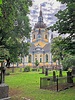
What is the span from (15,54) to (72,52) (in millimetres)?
17327

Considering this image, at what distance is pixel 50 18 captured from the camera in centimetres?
8700

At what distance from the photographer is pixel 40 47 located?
3344 inches

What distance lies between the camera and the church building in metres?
83.1

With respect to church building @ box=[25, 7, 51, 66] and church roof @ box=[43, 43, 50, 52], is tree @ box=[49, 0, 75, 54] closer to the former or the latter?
church building @ box=[25, 7, 51, 66]

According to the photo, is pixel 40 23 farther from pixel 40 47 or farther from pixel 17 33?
pixel 17 33

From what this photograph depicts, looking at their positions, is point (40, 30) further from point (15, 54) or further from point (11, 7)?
point (11, 7)

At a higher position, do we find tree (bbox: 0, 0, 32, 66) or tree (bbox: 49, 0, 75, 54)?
tree (bbox: 0, 0, 32, 66)

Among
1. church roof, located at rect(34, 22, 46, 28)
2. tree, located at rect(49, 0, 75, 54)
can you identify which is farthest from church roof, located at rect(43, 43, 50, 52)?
tree, located at rect(49, 0, 75, 54)

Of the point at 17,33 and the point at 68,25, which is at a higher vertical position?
the point at 17,33

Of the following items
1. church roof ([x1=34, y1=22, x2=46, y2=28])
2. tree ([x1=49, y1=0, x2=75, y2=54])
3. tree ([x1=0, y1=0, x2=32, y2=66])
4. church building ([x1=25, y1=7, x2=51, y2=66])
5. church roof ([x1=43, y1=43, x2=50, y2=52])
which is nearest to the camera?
tree ([x1=49, y1=0, x2=75, y2=54])

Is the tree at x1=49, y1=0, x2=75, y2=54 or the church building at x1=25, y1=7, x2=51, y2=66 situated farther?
the church building at x1=25, y1=7, x2=51, y2=66

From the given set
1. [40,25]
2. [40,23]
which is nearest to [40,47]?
[40,25]

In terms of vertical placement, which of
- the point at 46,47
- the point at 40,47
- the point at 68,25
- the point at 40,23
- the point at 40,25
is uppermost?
the point at 40,23

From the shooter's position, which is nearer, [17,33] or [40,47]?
[17,33]
